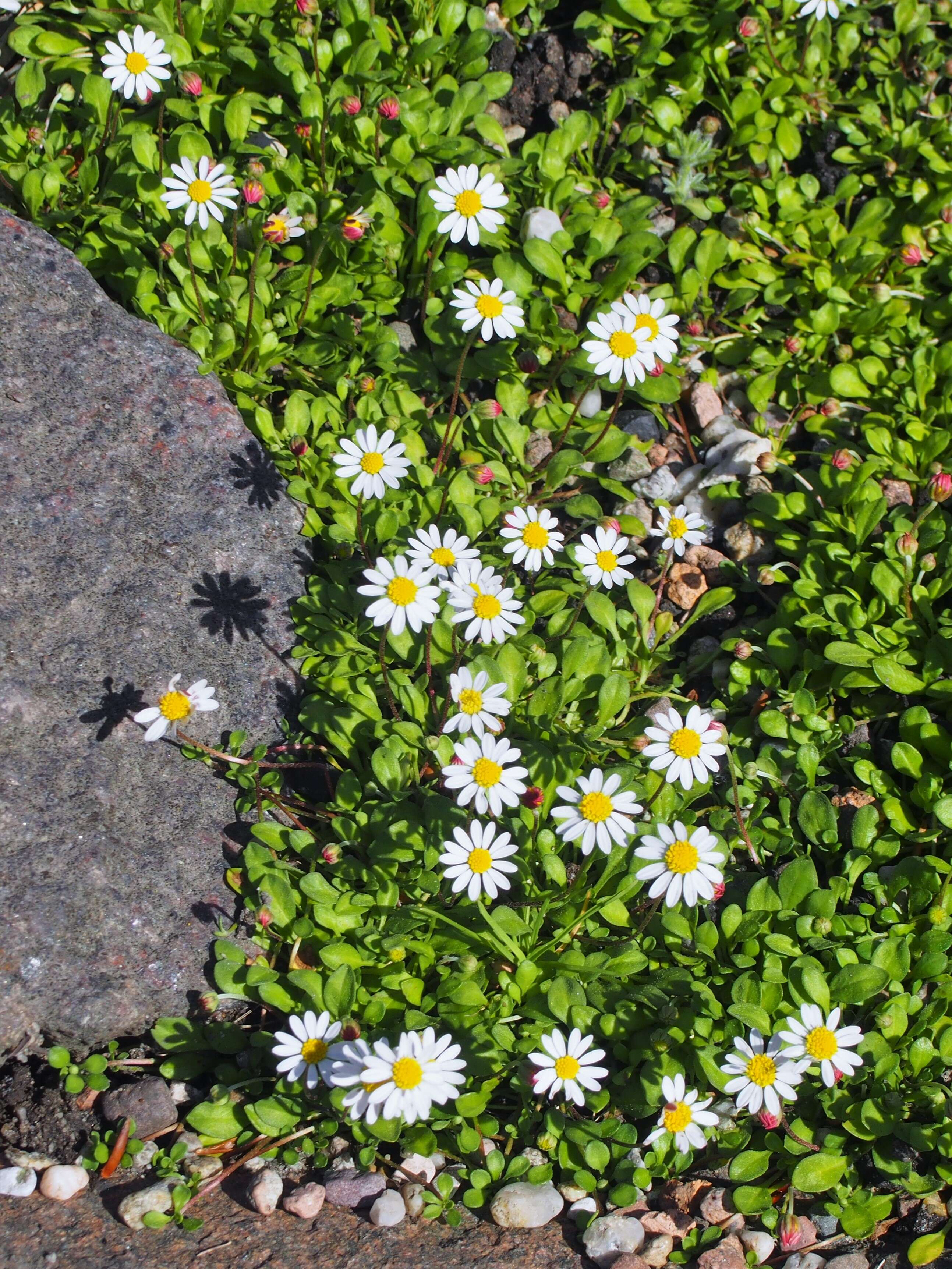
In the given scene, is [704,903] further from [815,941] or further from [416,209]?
[416,209]

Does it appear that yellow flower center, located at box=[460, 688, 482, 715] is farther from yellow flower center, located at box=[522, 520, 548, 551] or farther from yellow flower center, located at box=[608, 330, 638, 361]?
yellow flower center, located at box=[608, 330, 638, 361]

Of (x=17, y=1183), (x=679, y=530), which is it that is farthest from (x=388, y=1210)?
(x=679, y=530)

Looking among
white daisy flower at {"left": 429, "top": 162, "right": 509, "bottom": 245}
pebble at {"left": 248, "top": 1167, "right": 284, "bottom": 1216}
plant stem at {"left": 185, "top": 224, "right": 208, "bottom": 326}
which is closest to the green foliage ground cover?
plant stem at {"left": 185, "top": 224, "right": 208, "bottom": 326}

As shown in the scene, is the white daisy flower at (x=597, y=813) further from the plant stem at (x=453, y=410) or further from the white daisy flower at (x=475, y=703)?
the plant stem at (x=453, y=410)

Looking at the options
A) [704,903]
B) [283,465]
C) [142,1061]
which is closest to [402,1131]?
[142,1061]

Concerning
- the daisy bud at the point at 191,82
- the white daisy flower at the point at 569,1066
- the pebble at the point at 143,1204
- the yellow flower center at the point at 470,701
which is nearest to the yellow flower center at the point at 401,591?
the yellow flower center at the point at 470,701
